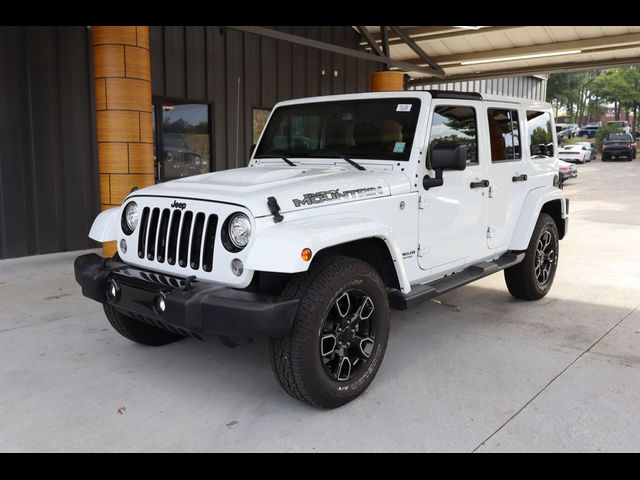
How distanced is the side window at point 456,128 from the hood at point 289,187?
51 cm

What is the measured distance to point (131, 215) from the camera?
373 centimetres

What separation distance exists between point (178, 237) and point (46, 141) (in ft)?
16.6

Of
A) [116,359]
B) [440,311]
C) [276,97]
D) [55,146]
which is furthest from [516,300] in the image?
[276,97]

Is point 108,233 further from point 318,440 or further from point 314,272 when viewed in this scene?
point 318,440

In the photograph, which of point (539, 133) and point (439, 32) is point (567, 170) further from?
point (539, 133)

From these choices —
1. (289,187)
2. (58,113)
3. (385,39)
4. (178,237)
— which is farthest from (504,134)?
(385,39)

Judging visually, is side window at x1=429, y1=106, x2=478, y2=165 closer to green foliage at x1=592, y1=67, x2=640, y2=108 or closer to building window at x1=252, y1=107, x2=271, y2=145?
building window at x1=252, y1=107, x2=271, y2=145

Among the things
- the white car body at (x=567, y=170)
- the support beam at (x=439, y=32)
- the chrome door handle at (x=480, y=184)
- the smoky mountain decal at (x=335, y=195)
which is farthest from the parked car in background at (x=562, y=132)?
the smoky mountain decal at (x=335, y=195)

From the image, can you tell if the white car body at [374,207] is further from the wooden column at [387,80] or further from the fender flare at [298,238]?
the wooden column at [387,80]

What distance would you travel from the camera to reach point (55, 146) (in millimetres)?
7523

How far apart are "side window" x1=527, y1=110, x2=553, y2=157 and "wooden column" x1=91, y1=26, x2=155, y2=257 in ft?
13.1

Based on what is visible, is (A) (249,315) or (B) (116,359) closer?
(A) (249,315)

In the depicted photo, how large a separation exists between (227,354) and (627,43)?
9.96 metres

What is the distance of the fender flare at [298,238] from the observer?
9.40 ft
